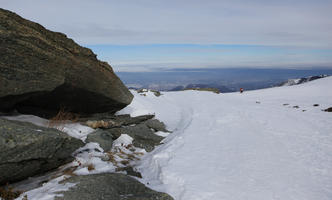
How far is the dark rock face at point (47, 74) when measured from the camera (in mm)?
10547

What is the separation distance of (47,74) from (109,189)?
23.1ft

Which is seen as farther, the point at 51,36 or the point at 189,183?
the point at 51,36

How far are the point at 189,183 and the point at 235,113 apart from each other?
16018 mm

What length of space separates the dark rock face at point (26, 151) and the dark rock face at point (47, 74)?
9.46 feet

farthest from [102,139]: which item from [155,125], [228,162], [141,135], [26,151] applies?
[228,162]

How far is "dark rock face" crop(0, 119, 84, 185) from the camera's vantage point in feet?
25.5

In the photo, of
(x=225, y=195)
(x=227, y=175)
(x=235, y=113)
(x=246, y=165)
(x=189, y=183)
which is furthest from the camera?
(x=235, y=113)

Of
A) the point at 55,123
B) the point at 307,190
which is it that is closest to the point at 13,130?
the point at 55,123

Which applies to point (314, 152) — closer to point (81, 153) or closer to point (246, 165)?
point (246, 165)

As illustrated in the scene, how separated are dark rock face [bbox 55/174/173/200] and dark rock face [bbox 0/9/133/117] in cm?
551

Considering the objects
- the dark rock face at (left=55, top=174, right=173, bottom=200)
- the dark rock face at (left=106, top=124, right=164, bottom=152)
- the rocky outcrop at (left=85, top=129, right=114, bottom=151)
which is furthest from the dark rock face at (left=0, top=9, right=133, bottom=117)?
the dark rock face at (left=55, top=174, right=173, bottom=200)

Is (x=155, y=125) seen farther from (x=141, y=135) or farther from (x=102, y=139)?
(x=102, y=139)

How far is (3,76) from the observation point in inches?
403

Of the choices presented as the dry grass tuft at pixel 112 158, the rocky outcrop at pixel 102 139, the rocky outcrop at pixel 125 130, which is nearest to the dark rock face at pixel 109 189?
the dry grass tuft at pixel 112 158
